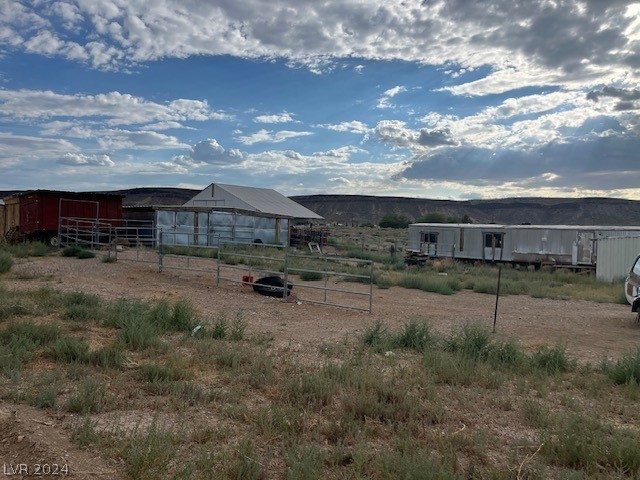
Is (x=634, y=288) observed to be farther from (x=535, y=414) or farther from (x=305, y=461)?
(x=305, y=461)

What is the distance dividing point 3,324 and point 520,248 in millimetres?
27587

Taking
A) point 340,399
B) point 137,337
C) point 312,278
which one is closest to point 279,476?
point 340,399

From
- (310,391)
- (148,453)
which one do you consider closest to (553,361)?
(310,391)

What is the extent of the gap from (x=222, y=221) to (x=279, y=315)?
2237 centimetres

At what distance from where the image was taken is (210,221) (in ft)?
109

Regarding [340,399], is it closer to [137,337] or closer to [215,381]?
[215,381]

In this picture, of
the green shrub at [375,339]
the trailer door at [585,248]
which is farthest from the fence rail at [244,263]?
the trailer door at [585,248]

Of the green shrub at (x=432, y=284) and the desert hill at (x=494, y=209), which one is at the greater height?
the desert hill at (x=494, y=209)

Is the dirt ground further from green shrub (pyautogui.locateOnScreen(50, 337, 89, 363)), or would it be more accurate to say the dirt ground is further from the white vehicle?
green shrub (pyautogui.locateOnScreen(50, 337, 89, 363))

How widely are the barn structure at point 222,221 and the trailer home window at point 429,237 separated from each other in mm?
9885

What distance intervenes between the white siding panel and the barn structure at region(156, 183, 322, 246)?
15006 millimetres

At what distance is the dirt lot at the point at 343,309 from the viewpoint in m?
10.6

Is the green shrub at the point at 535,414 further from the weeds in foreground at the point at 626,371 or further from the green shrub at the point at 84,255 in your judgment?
the green shrub at the point at 84,255

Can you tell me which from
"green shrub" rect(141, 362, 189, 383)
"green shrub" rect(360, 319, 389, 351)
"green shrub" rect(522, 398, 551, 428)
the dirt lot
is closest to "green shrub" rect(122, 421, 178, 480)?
"green shrub" rect(141, 362, 189, 383)
